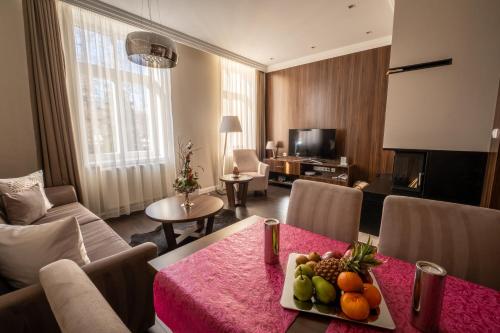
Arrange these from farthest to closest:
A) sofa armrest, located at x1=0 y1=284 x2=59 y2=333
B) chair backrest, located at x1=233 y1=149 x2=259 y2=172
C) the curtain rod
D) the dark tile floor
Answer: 1. chair backrest, located at x1=233 y1=149 x2=259 y2=172
2. the dark tile floor
3. the curtain rod
4. sofa armrest, located at x1=0 y1=284 x2=59 y2=333

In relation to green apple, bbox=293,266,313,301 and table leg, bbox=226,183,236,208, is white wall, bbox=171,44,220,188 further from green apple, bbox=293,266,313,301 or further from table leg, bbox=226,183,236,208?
green apple, bbox=293,266,313,301

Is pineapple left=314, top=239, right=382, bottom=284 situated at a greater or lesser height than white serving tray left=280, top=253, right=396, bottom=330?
greater

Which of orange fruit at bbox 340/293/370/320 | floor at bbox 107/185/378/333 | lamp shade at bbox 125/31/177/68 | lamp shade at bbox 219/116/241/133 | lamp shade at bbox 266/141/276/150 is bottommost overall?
floor at bbox 107/185/378/333

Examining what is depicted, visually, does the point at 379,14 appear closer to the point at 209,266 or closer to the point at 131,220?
the point at 209,266

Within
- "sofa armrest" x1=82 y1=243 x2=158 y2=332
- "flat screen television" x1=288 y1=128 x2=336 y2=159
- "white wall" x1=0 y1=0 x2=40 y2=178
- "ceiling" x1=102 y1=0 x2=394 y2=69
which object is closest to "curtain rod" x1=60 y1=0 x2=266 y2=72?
"ceiling" x1=102 y1=0 x2=394 y2=69

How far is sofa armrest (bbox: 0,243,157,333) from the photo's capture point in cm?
80

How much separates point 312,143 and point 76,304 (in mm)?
4445

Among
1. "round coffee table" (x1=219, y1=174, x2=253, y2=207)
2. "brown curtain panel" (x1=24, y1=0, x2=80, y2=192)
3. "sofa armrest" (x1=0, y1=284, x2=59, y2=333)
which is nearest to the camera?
"sofa armrest" (x1=0, y1=284, x2=59, y2=333)

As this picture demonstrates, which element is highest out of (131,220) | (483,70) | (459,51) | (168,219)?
(459,51)

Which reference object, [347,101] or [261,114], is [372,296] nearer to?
[347,101]

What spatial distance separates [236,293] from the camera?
708 mm

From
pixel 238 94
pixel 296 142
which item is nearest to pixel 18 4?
pixel 238 94

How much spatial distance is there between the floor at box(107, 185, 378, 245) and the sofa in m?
0.90

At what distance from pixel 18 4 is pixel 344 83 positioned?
460cm
